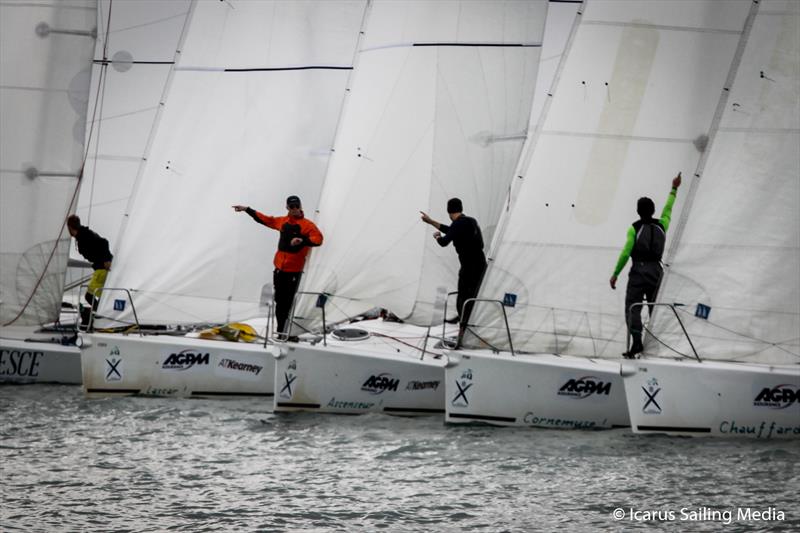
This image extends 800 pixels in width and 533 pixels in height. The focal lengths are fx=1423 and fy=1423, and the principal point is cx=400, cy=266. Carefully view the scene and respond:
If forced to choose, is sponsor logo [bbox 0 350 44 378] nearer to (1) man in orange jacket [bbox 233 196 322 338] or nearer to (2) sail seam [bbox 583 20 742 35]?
(1) man in orange jacket [bbox 233 196 322 338]

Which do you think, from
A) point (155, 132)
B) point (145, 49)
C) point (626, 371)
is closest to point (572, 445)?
point (626, 371)

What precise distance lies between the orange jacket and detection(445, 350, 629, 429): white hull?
2.18m

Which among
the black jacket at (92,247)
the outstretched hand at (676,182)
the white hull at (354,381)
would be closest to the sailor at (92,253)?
the black jacket at (92,247)

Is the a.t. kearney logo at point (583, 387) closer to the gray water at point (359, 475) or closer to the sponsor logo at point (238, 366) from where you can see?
the gray water at point (359, 475)

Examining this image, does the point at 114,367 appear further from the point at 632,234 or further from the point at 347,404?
the point at 632,234

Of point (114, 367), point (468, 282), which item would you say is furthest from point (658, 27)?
point (114, 367)

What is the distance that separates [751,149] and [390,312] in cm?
372

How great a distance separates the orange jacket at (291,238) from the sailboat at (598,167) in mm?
1835

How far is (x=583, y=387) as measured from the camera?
1148 centimetres

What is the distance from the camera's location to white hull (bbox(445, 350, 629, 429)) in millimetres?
11430

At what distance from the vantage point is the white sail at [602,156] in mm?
11938

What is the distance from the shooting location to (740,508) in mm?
8984

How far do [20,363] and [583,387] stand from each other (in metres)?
5.61

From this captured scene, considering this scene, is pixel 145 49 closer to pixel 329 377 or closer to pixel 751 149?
pixel 329 377
